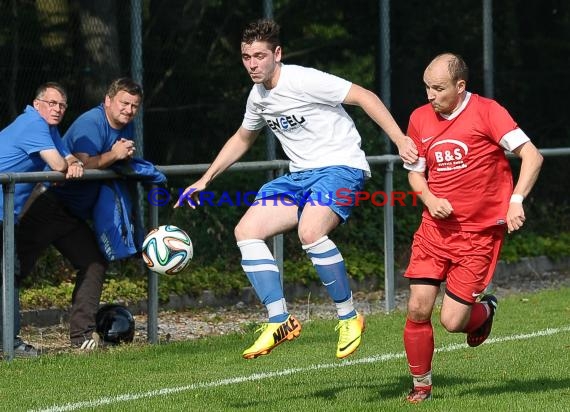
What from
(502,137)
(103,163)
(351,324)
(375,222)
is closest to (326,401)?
(351,324)

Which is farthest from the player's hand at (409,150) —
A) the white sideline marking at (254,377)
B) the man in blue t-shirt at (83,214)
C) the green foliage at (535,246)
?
the green foliage at (535,246)

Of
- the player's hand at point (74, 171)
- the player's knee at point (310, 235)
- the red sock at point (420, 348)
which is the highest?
the player's hand at point (74, 171)

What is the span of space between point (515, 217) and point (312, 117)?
154cm

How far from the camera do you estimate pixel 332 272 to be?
7898 mm

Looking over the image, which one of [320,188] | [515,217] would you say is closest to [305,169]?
[320,188]

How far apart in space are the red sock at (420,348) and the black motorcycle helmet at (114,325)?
10.6 ft

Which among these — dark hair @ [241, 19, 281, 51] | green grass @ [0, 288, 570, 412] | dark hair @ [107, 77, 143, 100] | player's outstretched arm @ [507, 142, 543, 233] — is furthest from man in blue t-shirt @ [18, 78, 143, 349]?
player's outstretched arm @ [507, 142, 543, 233]

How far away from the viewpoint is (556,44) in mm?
17047

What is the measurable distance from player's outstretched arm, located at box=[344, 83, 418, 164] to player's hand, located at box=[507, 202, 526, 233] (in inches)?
26.2

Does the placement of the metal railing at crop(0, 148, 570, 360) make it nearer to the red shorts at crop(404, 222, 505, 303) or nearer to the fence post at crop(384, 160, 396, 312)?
the fence post at crop(384, 160, 396, 312)

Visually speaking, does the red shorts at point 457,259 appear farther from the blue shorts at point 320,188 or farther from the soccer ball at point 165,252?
the soccer ball at point 165,252

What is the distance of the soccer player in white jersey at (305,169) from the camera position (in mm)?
7824

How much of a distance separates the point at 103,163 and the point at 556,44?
28.4ft

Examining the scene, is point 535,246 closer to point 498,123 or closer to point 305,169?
point 305,169
